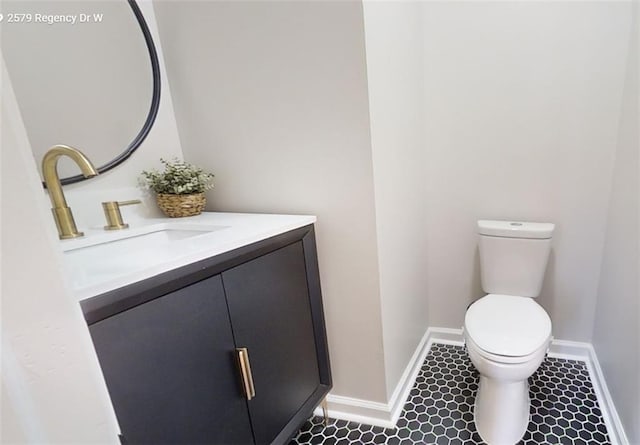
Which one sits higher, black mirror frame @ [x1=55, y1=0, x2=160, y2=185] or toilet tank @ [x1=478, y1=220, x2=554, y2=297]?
black mirror frame @ [x1=55, y1=0, x2=160, y2=185]

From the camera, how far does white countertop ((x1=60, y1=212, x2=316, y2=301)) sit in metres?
0.72

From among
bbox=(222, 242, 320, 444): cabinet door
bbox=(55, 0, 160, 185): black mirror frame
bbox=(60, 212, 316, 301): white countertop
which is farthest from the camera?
bbox=(55, 0, 160, 185): black mirror frame

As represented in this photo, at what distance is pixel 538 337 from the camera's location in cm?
124

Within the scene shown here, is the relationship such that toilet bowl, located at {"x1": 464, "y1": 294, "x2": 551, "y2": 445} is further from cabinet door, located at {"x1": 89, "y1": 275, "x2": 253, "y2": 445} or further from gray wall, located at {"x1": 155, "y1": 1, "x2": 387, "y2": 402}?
cabinet door, located at {"x1": 89, "y1": 275, "x2": 253, "y2": 445}

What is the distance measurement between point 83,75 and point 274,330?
43.1 inches

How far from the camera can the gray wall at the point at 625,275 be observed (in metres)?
1.19

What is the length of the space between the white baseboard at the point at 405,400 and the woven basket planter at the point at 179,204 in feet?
3.28

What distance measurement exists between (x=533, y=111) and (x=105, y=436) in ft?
6.07

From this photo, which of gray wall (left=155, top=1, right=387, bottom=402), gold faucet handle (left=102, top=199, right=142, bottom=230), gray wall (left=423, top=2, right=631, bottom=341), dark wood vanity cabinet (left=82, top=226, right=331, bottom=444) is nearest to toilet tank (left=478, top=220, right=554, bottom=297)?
gray wall (left=423, top=2, right=631, bottom=341)

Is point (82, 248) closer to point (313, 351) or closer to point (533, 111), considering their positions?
point (313, 351)

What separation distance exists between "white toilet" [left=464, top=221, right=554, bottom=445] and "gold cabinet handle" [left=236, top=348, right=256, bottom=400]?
0.81m

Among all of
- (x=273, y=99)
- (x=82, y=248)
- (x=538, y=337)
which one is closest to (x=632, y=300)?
(x=538, y=337)

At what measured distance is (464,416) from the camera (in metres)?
1.45

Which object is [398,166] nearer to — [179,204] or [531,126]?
[531,126]
